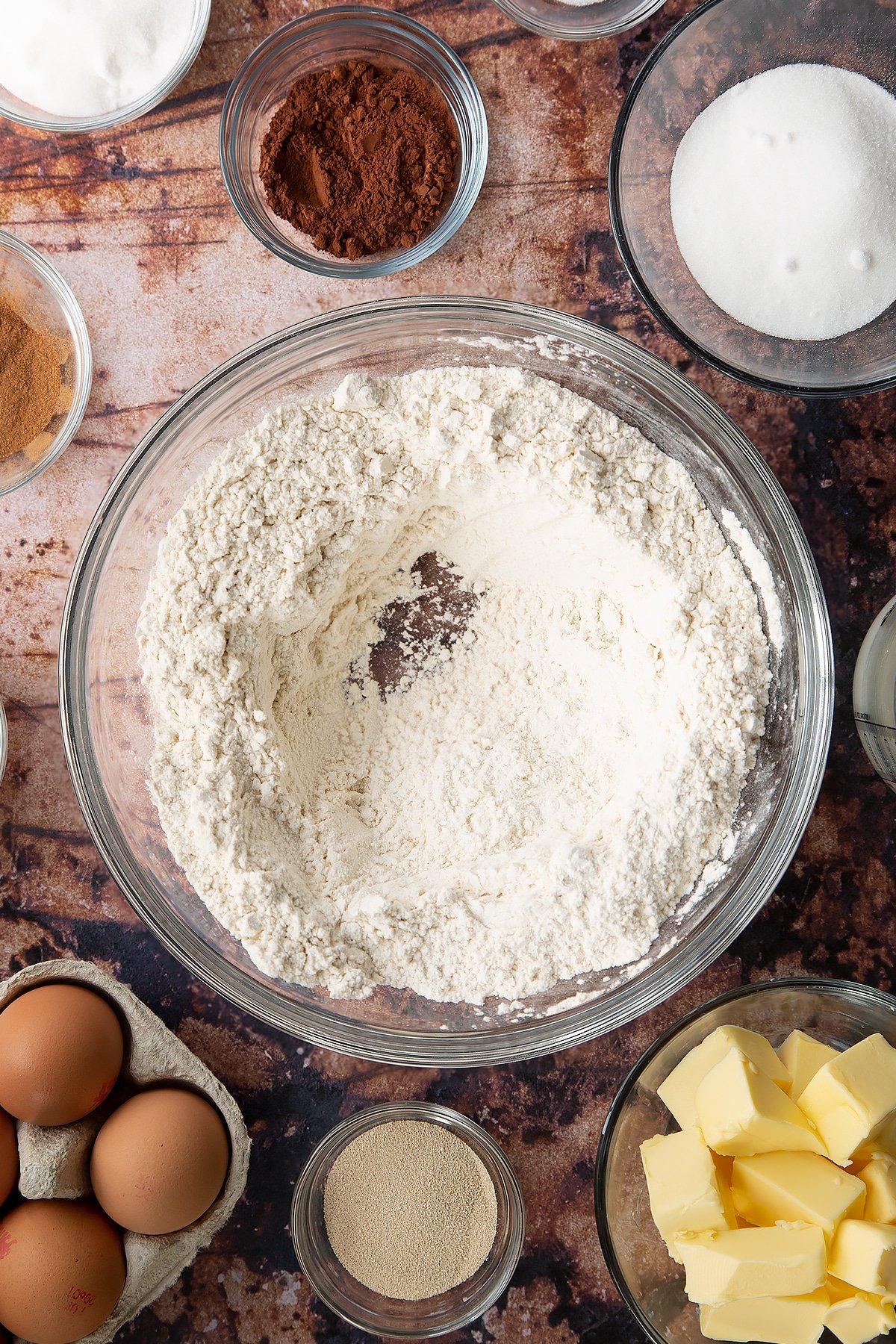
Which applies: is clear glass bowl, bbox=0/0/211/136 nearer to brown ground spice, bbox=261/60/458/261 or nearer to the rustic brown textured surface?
the rustic brown textured surface

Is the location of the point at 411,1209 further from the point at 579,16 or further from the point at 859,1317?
the point at 579,16

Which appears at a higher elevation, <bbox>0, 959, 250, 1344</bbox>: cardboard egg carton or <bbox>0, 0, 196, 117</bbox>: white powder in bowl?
<bbox>0, 0, 196, 117</bbox>: white powder in bowl

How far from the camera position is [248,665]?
152 cm

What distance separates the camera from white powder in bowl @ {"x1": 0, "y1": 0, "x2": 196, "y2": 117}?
5.19 feet

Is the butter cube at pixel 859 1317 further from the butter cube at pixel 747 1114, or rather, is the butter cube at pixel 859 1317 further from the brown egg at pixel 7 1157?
the brown egg at pixel 7 1157

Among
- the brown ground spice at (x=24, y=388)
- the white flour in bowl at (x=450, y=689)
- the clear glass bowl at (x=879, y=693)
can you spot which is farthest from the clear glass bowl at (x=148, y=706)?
the brown ground spice at (x=24, y=388)

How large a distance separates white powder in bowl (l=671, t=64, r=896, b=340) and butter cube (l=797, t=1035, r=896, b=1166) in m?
1.14

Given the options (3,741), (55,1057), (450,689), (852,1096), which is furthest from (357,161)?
(852,1096)

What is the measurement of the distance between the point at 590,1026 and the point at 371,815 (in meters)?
0.50

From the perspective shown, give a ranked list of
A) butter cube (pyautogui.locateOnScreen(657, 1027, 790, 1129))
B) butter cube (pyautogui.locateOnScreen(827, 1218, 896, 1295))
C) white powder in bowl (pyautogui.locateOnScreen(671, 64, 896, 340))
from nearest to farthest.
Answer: butter cube (pyautogui.locateOnScreen(827, 1218, 896, 1295)) → butter cube (pyautogui.locateOnScreen(657, 1027, 790, 1129)) → white powder in bowl (pyautogui.locateOnScreen(671, 64, 896, 340))

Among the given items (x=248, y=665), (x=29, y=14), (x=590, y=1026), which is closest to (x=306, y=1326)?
(x=590, y=1026)

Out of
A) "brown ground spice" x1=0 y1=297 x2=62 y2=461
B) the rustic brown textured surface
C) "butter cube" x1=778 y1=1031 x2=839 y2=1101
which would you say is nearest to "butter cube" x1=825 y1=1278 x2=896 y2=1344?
"butter cube" x1=778 y1=1031 x2=839 y2=1101

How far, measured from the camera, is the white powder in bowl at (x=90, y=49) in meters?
1.58

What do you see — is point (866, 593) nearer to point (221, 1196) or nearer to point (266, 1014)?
point (266, 1014)
